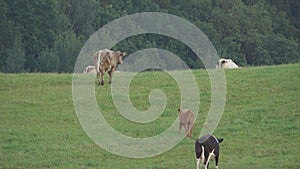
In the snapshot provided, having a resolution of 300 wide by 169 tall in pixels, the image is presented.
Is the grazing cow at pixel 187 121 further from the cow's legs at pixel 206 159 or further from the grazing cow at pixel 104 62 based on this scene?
the grazing cow at pixel 104 62

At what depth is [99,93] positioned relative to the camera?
28.3 meters

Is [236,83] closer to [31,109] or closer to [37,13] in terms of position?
[31,109]

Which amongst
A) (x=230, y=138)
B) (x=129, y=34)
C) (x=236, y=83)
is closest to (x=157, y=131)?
(x=230, y=138)

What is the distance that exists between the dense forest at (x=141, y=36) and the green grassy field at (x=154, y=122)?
30506 millimetres

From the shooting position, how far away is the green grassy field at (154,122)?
70.9ft

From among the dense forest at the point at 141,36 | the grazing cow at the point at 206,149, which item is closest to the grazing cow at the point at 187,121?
the grazing cow at the point at 206,149

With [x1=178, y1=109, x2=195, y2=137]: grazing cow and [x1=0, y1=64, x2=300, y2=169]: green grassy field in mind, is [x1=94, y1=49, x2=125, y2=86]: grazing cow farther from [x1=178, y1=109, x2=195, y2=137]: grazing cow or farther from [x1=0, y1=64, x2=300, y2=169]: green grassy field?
[x1=178, y1=109, x2=195, y2=137]: grazing cow

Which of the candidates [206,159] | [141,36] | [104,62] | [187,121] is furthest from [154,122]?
[141,36]

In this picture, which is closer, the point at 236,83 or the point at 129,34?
the point at 236,83

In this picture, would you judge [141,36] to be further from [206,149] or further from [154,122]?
[206,149]

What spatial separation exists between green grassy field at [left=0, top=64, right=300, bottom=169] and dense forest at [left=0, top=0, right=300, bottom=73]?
3051cm

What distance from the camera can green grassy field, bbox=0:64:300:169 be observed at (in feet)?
70.9

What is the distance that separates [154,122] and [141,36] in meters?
44.0

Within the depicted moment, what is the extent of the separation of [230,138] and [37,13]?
45625 mm
